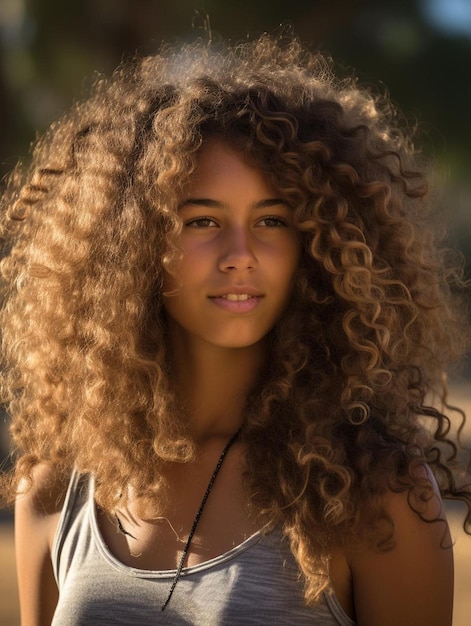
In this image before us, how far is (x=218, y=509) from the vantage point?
7.96ft

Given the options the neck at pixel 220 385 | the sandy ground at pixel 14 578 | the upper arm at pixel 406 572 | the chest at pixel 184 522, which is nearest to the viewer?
the upper arm at pixel 406 572

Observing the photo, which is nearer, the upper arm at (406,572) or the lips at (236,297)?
the upper arm at (406,572)

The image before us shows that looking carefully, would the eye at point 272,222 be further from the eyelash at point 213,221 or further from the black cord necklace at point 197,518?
the black cord necklace at point 197,518

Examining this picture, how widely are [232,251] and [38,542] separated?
85cm

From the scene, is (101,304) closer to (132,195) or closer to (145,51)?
(132,195)

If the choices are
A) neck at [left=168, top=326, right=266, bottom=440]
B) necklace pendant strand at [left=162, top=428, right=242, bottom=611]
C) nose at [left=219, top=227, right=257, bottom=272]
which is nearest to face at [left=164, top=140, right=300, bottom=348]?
nose at [left=219, top=227, right=257, bottom=272]

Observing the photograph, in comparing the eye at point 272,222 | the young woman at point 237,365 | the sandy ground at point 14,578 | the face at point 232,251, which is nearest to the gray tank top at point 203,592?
the young woman at point 237,365

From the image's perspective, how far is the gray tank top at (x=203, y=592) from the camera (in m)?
2.25

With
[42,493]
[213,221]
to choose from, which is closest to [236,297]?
[213,221]

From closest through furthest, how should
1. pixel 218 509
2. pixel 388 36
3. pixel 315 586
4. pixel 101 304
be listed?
pixel 315 586, pixel 218 509, pixel 101 304, pixel 388 36

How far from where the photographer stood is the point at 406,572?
2.24m

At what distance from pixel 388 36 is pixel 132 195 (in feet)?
20.3

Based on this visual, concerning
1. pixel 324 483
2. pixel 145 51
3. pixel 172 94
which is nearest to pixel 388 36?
pixel 145 51

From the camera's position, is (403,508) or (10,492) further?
(10,492)
